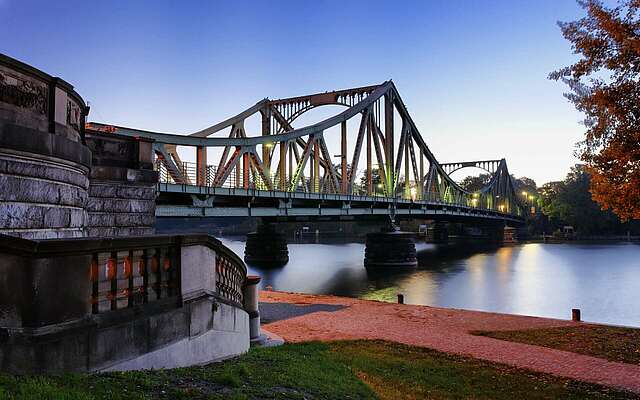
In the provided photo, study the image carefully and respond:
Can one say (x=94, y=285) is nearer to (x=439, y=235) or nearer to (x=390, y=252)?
(x=390, y=252)

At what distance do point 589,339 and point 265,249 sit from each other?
4423 cm

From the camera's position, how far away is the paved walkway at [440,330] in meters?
10.3

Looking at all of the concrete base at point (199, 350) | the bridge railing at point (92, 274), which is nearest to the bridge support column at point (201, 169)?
the concrete base at point (199, 350)

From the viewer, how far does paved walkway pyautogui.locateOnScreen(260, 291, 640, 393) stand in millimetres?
10258

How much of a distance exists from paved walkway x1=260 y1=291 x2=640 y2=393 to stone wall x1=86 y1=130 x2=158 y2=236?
511cm

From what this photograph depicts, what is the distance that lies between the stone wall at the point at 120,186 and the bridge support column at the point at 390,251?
38395 mm

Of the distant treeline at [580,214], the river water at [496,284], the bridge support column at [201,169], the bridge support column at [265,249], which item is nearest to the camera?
the bridge support column at [201,169]

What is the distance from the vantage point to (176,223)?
152750 mm

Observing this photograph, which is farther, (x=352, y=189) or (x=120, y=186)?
(x=352, y=189)

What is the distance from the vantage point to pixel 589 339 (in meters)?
13.2

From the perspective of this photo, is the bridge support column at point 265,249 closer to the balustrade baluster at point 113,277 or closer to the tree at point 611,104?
the tree at point 611,104

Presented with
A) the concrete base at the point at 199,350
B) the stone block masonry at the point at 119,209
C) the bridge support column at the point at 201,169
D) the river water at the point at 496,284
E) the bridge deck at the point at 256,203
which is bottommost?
the river water at the point at 496,284

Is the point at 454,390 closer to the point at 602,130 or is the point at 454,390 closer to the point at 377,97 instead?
the point at 602,130

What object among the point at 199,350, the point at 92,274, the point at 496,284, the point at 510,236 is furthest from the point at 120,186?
the point at 510,236
